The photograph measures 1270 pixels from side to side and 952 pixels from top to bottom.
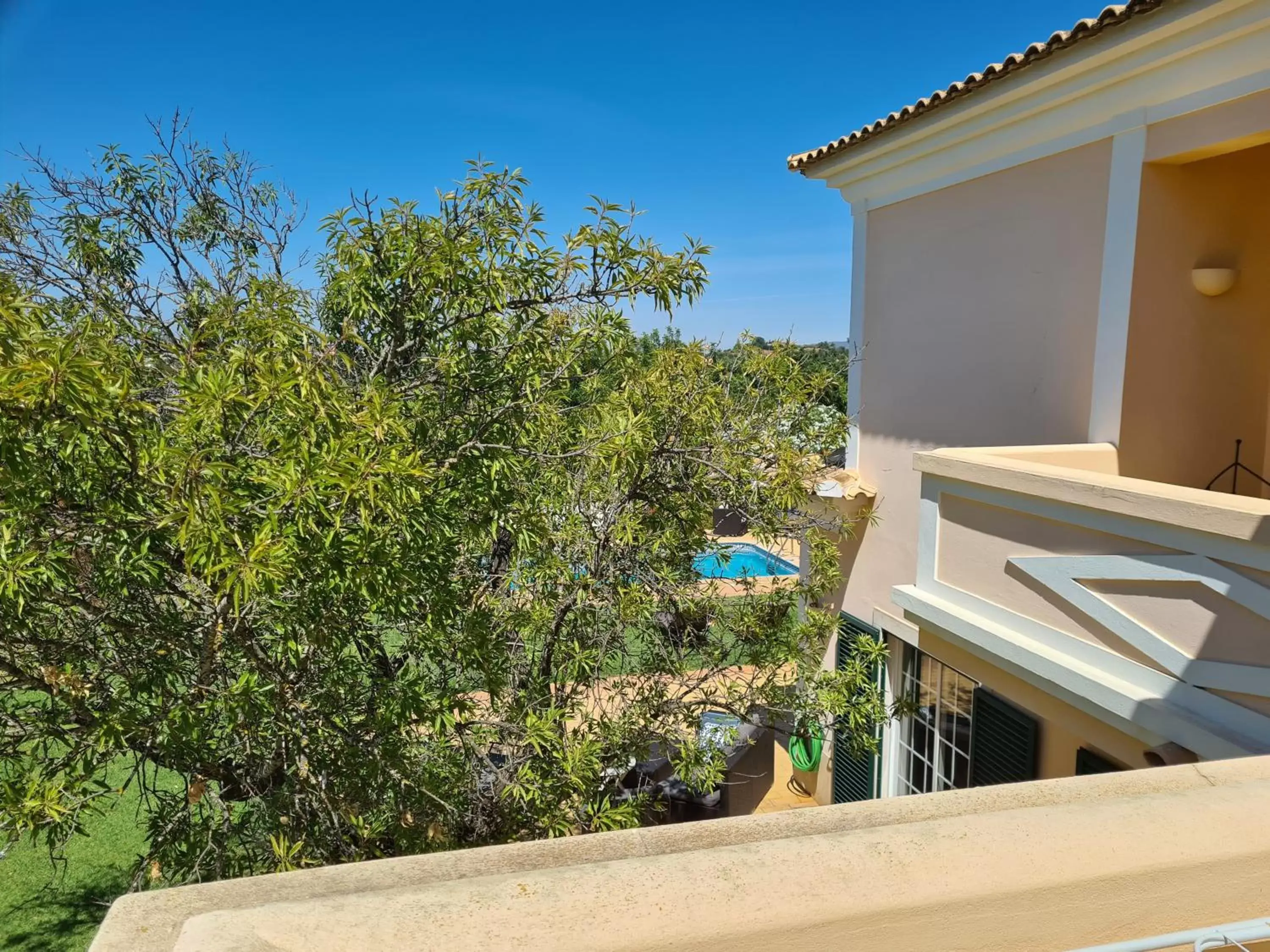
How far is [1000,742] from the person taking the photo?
725 cm

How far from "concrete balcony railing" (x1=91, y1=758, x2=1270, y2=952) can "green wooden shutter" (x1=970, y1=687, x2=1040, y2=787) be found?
17.8 feet

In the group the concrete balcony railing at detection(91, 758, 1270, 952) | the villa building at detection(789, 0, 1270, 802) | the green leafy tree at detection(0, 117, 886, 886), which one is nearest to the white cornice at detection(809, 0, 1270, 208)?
the villa building at detection(789, 0, 1270, 802)

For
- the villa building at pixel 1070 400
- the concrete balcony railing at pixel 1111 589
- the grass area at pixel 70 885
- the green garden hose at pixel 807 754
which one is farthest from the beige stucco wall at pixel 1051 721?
the grass area at pixel 70 885

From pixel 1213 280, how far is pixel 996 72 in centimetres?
227

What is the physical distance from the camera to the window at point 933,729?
7.95m

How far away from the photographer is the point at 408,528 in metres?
3.65

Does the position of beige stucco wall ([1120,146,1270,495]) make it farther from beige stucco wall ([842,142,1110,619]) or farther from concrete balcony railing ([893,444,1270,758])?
concrete balcony railing ([893,444,1270,758])

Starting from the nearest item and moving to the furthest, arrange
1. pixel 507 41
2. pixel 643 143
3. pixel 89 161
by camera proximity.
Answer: pixel 89 161 < pixel 507 41 < pixel 643 143

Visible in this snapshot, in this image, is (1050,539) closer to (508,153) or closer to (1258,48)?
(1258,48)

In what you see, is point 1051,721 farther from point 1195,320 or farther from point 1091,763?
point 1195,320

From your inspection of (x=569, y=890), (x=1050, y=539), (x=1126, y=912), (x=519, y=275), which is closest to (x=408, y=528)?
(x=519, y=275)

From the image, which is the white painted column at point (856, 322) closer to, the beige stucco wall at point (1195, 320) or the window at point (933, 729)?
the window at point (933, 729)

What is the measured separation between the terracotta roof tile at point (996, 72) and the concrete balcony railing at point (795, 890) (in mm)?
5188

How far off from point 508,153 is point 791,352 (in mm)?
3433
